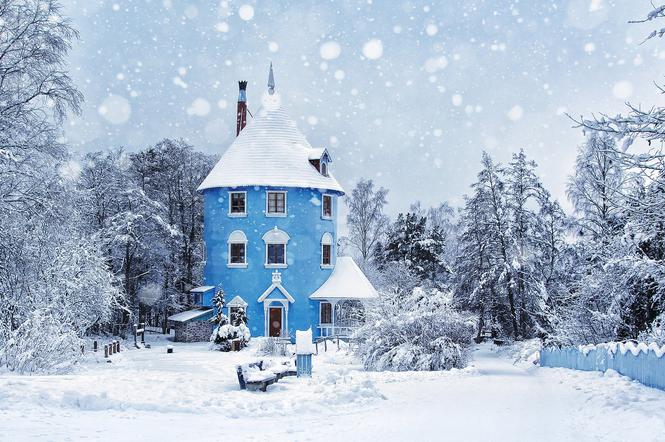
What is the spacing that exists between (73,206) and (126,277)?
78.8ft

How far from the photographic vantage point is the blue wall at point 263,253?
116 ft

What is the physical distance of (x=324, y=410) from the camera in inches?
433

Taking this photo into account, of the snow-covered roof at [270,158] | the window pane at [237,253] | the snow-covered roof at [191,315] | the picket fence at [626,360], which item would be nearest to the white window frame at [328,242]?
the snow-covered roof at [270,158]

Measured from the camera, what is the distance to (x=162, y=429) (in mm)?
9125

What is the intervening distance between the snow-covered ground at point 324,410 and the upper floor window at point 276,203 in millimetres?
21636

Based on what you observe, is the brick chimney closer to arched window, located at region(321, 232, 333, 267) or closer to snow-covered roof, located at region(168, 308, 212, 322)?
arched window, located at region(321, 232, 333, 267)

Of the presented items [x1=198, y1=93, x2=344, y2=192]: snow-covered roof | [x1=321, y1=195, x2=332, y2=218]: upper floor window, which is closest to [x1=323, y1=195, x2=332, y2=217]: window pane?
[x1=321, y1=195, x2=332, y2=218]: upper floor window

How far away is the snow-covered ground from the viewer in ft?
28.1

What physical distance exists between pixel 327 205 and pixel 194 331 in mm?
10130

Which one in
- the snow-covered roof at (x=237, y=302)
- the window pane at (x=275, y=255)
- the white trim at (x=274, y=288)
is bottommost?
the snow-covered roof at (x=237, y=302)

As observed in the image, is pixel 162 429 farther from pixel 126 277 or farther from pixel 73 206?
pixel 126 277

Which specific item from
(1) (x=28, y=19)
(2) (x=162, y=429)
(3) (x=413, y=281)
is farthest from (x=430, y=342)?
(3) (x=413, y=281)

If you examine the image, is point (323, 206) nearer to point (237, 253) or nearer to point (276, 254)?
point (276, 254)

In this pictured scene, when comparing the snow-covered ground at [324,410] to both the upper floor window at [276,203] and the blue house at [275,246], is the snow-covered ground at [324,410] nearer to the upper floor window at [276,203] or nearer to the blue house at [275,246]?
the blue house at [275,246]
